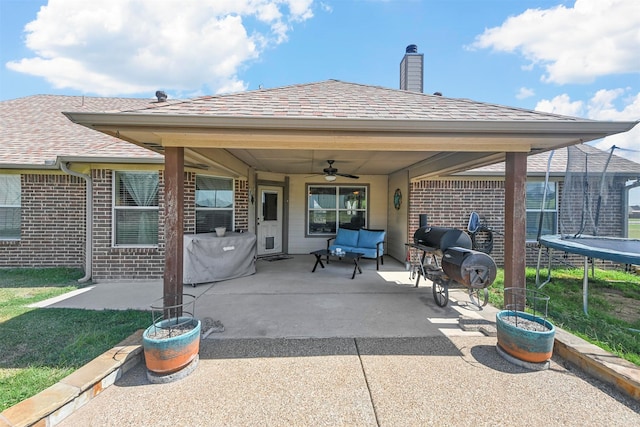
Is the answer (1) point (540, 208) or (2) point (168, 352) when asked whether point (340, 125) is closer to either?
(2) point (168, 352)

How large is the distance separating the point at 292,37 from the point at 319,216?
5.31 m

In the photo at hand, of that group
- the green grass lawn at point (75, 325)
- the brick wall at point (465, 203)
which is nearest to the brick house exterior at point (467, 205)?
the brick wall at point (465, 203)

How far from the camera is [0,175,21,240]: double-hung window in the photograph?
6.33m

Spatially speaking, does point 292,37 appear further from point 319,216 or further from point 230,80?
point 230,80

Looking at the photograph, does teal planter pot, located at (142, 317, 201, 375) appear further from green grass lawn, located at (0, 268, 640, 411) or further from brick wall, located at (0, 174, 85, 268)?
brick wall, located at (0, 174, 85, 268)

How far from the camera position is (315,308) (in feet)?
13.7

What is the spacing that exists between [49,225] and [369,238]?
289 inches

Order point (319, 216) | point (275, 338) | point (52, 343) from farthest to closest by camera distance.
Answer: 1. point (319, 216)
2. point (275, 338)
3. point (52, 343)

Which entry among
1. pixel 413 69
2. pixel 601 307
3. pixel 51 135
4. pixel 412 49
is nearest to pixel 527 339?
pixel 601 307

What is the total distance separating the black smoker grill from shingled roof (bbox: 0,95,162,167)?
5.31 m

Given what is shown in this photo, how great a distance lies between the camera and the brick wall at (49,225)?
633 centimetres

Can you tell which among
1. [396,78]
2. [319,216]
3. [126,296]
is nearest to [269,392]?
[126,296]

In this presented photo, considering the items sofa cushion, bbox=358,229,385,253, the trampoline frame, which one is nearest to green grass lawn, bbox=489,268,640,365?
the trampoline frame

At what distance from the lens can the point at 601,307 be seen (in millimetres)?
4328
